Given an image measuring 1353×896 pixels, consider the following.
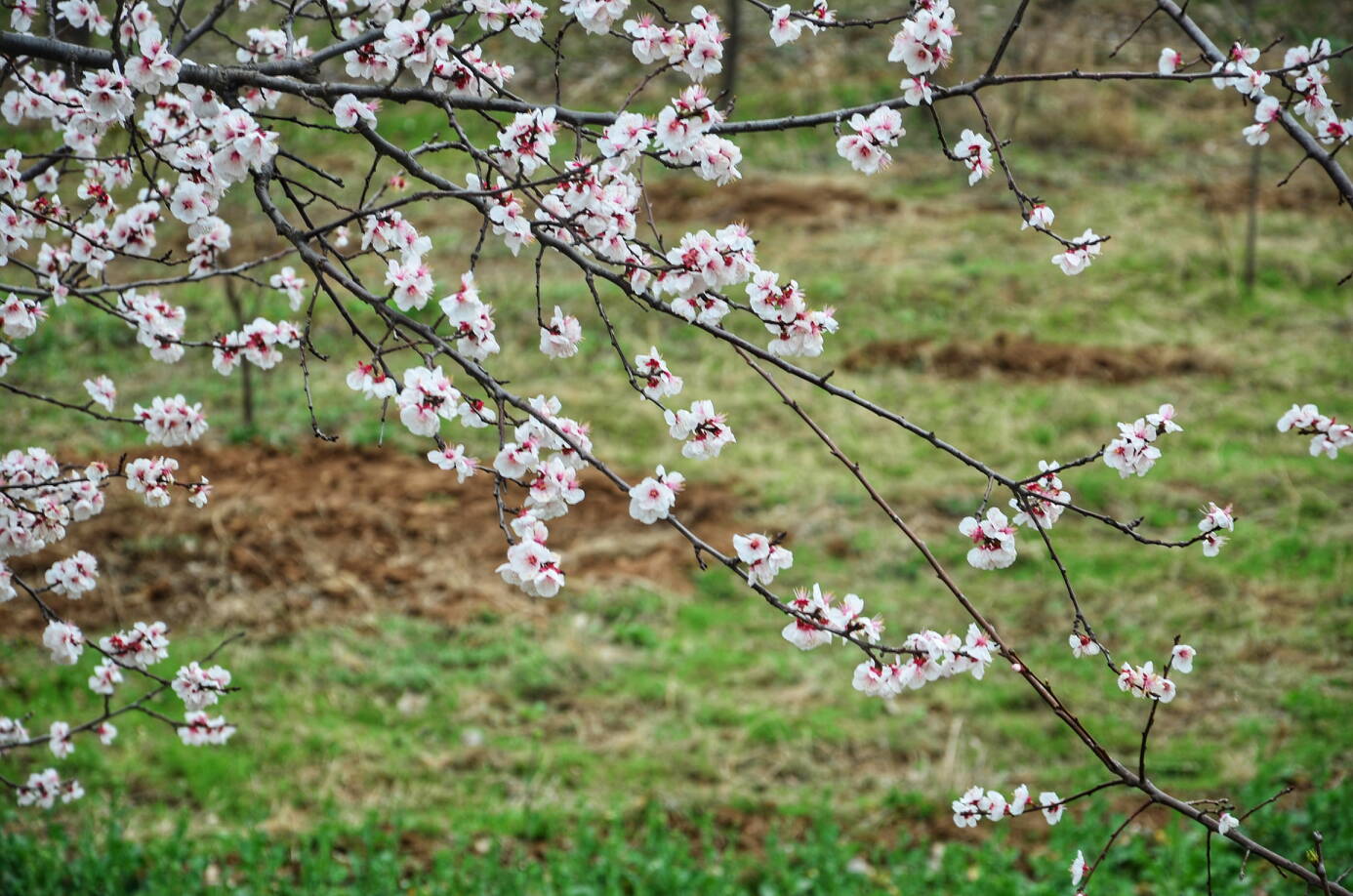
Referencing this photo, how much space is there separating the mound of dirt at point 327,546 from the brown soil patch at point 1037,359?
102 inches

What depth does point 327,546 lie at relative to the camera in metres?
6.20

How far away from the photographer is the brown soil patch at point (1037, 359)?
8.48 meters

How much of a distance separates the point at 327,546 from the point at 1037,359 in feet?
18.0

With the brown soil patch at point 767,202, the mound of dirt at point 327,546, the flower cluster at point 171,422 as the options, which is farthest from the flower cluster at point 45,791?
the brown soil patch at point 767,202

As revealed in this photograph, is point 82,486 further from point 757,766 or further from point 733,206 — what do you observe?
point 733,206

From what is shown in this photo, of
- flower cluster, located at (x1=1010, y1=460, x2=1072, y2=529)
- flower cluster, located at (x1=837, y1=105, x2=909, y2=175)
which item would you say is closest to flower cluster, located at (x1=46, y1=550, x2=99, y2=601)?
flower cluster, located at (x1=837, y1=105, x2=909, y2=175)

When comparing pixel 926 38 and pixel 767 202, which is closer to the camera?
pixel 926 38

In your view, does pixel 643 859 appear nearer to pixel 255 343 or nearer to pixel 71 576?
pixel 71 576

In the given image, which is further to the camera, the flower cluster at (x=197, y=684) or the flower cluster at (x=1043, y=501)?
the flower cluster at (x=197, y=684)

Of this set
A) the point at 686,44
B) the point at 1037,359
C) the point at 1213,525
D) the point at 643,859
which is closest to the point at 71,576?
the point at 686,44

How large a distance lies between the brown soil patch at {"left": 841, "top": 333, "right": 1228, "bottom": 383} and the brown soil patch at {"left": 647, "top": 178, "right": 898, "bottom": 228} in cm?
278

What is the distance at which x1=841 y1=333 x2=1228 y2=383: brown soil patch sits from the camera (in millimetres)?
8484

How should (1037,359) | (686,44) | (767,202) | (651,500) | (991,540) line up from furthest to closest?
(767,202) < (1037,359) < (686,44) < (991,540) < (651,500)

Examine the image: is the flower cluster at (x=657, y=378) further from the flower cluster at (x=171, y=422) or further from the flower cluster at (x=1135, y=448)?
the flower cluster at (x=171, y=422)
